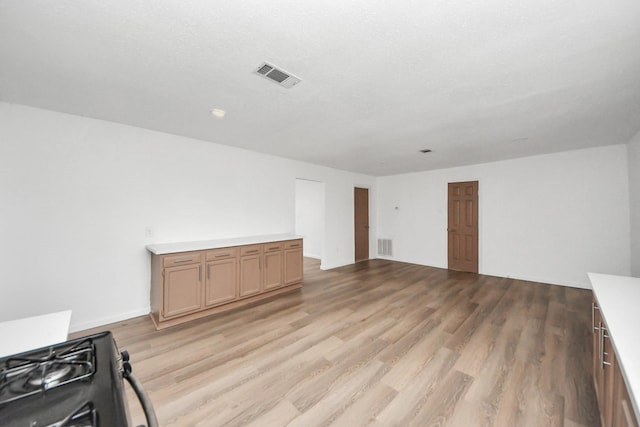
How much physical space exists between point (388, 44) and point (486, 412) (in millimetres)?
2596

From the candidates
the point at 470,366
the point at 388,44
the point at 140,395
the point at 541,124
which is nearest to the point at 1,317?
the point at 140,395

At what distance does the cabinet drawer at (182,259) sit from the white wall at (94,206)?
62cm

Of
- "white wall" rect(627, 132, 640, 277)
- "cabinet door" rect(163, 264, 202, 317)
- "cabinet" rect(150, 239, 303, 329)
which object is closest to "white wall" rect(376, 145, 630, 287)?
"white wall" rect(627, 132, 640, 277)

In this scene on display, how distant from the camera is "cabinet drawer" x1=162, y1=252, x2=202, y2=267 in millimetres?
2918

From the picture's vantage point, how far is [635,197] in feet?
11.7

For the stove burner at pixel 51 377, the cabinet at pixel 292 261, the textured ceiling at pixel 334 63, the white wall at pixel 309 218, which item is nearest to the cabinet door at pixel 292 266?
the cabinet at pixel 292 261

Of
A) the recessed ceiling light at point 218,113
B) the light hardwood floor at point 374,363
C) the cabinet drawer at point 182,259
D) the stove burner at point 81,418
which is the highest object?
the recessed ceiling light at point 218,113

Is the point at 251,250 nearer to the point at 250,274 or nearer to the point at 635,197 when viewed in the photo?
→ the point at 250,274

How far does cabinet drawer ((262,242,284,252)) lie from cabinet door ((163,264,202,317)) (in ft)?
3.33

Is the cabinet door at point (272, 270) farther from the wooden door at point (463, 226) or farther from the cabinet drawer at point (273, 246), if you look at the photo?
the wooden door at point (463, 226)

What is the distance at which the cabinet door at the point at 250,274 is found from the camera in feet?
11.8

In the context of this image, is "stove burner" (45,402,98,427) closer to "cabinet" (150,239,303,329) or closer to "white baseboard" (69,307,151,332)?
"cabinet" (150,239,303,329)

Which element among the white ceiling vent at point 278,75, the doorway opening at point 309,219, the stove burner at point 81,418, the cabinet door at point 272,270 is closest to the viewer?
the stove burner at point 81,418

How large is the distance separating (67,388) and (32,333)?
2.20 ft
